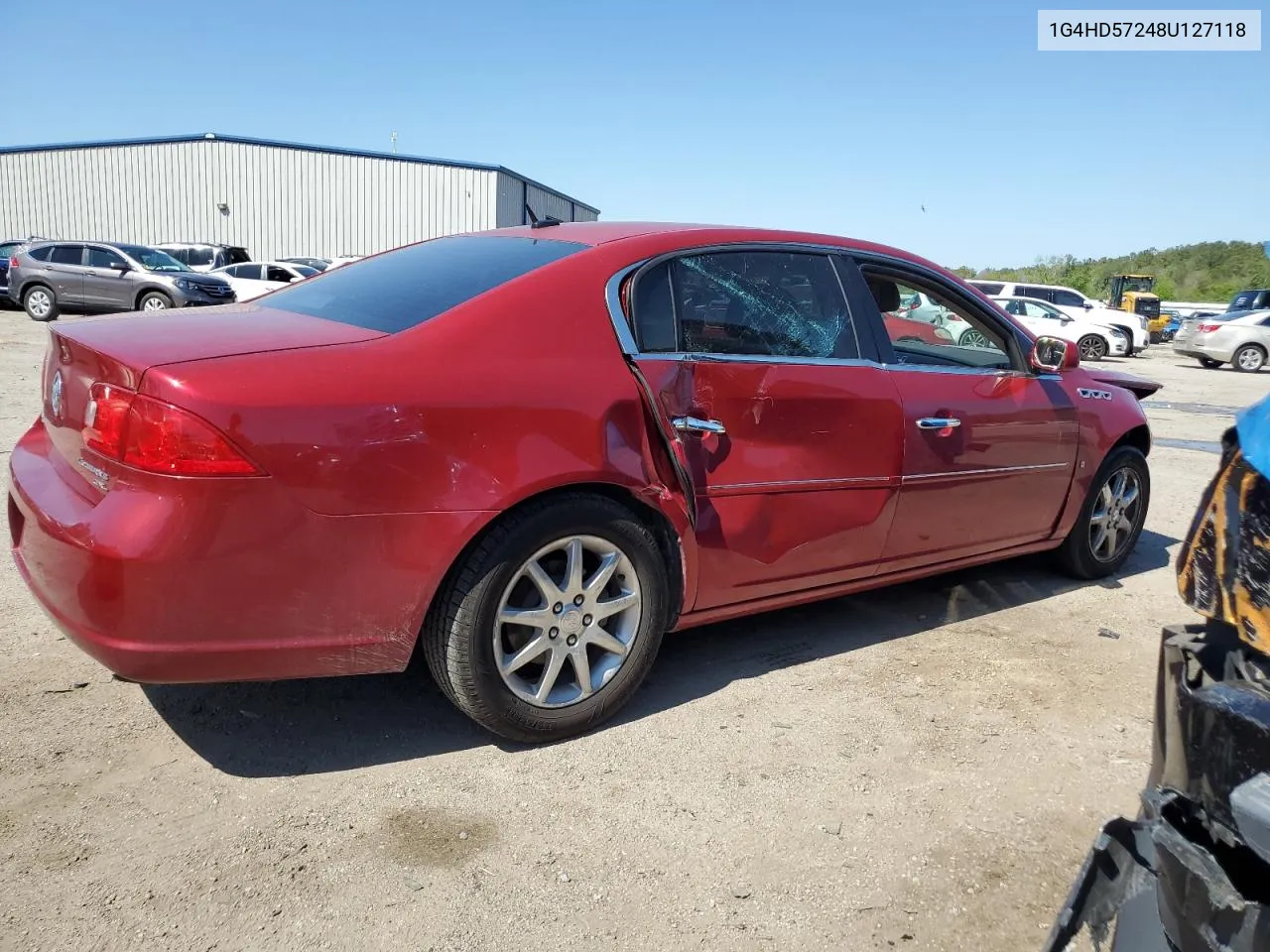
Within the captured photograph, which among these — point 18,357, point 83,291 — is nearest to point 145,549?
point 18,357

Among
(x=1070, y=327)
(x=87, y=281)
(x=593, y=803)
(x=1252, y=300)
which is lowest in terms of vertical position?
(x=593, y=803)

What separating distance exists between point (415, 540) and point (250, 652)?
49 cm

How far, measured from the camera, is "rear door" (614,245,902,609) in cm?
299

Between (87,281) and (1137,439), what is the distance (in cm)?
1891

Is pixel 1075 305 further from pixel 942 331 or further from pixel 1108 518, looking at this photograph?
pixel 942 331

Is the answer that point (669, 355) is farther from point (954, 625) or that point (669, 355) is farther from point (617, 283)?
point (954, 625)

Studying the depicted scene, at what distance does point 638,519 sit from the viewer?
9.54 ft

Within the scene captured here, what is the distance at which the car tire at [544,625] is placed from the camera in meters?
2.63

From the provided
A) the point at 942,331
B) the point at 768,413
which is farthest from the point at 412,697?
the point at 942,331

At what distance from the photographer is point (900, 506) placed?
359 centimetres

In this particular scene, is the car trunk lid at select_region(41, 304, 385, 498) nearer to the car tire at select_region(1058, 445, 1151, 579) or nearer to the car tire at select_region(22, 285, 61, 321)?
the car tire at select_region(1058, 445, 1151, 579)

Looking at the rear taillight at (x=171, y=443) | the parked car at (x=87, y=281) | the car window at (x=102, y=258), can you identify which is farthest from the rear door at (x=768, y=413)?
the car window at (x=102, y=258)

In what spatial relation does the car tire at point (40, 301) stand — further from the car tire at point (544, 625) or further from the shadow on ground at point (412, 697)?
the car tire at point (544, 625)

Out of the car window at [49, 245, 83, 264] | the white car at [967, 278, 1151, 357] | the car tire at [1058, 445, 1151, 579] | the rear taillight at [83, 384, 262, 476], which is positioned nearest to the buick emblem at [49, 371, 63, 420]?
the rear taillight at [83, 384, 262, 476]
